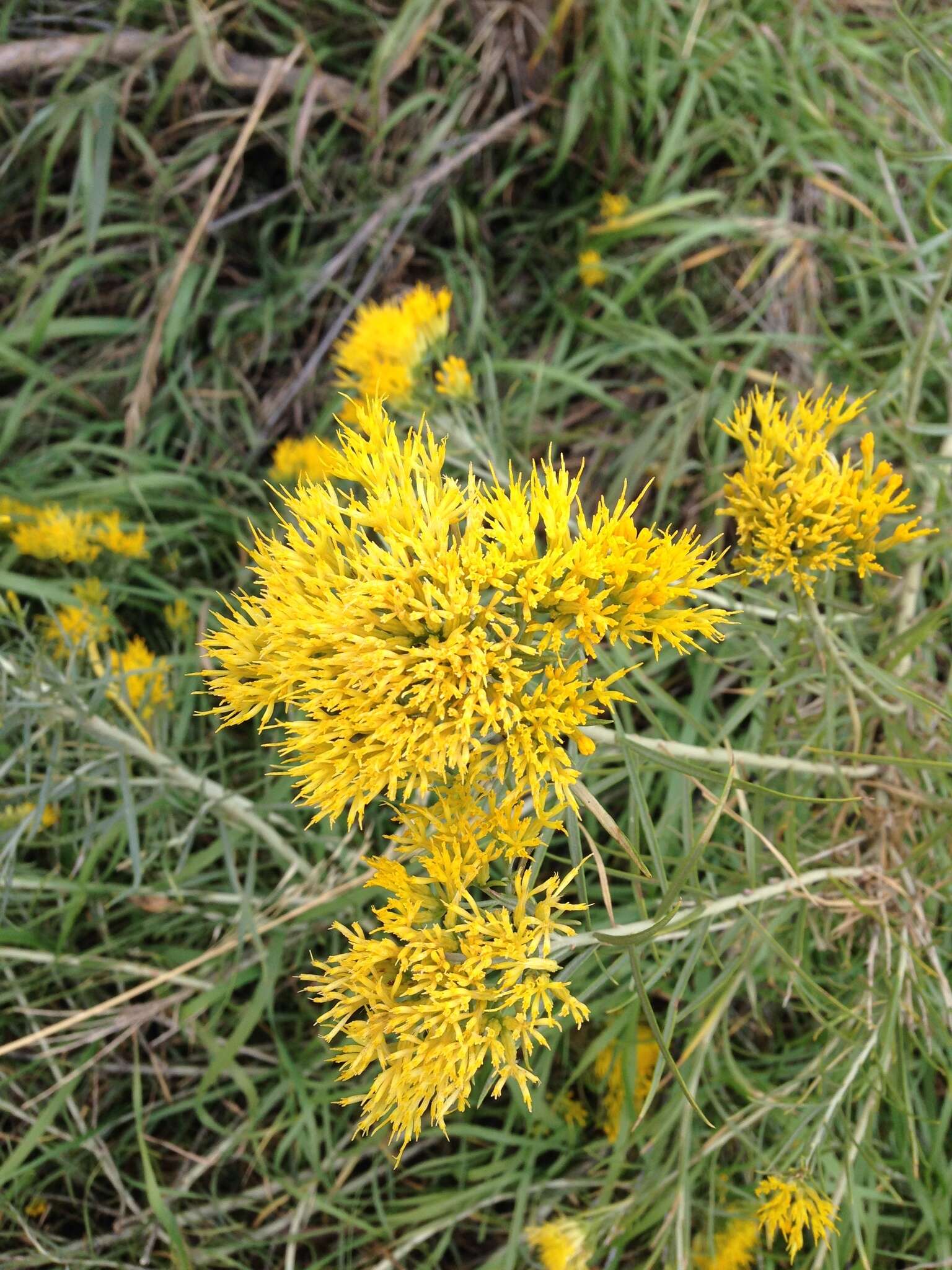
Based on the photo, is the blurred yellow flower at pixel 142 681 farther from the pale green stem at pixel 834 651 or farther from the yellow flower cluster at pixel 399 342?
the pale green stem at pixel 834 651

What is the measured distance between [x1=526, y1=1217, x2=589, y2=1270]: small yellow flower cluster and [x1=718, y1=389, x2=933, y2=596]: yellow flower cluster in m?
1.34

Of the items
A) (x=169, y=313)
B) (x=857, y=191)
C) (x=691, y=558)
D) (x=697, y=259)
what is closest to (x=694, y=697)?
(x=691, y=558)

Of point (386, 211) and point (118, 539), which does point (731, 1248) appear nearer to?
point (118, 539)

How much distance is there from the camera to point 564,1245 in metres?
1.78

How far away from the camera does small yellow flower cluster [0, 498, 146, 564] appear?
2.44 meters

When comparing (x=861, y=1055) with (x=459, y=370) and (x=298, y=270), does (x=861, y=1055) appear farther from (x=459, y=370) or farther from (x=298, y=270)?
(x=298, y=270)

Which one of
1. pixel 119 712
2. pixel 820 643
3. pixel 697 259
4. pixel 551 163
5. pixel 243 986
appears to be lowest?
pixel 243 986

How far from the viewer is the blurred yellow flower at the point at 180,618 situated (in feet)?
Answer: 8.23

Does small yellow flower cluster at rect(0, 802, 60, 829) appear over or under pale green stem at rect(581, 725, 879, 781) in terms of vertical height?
under

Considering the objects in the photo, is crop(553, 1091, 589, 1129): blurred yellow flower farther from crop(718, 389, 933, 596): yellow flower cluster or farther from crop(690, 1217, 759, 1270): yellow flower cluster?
crop(718, 389, 933, 596): yellow flower cluster

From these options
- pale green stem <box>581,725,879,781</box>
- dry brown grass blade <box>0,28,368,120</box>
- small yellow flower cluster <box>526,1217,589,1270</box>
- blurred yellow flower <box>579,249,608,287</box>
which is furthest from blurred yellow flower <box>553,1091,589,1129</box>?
dry brown grass blade <box>0,28,368,120</box>

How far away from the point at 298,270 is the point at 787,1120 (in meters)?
2.74

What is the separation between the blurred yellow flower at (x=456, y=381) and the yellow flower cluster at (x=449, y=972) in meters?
1.09

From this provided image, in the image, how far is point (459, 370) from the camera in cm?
203
